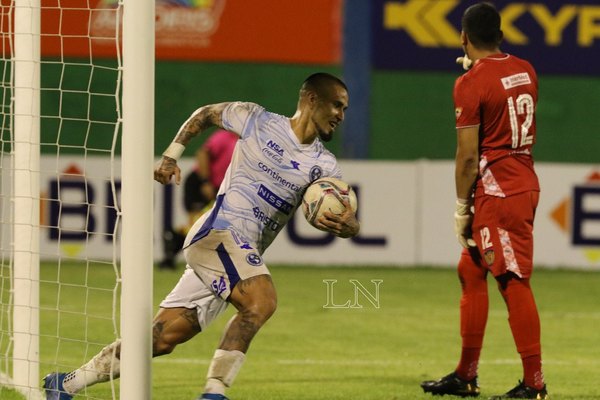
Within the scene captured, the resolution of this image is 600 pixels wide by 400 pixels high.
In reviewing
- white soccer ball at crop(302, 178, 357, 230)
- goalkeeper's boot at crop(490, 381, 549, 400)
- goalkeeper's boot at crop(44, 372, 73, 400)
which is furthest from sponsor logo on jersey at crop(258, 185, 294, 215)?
goalkeeper's boot at crop(490, 381, 549, 400)

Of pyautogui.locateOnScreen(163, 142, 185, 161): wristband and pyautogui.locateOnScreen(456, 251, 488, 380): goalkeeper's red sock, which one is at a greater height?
pyautogui.locateOnScreen(163, 142, 185, 161): wristband

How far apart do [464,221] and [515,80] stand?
2.65 feet

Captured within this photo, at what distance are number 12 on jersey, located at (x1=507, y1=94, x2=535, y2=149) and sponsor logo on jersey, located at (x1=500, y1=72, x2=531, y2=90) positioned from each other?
0.06 meters

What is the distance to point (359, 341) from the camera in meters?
9.53

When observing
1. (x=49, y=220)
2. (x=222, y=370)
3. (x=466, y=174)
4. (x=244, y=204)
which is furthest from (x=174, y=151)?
(x=49, y=220)

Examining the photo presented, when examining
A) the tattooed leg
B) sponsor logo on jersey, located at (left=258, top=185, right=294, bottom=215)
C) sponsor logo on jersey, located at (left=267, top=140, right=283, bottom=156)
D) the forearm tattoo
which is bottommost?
the tattooed leg

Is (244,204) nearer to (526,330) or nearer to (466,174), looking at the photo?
(466,174)

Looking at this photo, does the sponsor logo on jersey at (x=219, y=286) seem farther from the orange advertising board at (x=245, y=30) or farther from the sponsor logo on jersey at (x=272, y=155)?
the orange advertising board at (x=245, y=30)

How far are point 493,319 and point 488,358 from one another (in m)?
2.08

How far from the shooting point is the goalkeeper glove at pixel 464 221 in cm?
696

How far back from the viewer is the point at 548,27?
20438 mm

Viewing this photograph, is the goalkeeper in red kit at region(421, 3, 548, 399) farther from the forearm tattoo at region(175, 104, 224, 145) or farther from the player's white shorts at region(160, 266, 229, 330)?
the player's white shorts at region(160, 266, 229, 330)

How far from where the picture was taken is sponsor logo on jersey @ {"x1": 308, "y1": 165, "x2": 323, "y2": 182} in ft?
19.7

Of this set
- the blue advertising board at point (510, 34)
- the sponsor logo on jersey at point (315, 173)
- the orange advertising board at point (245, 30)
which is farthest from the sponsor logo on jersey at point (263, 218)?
the blue advertising board at point (510, 34)
